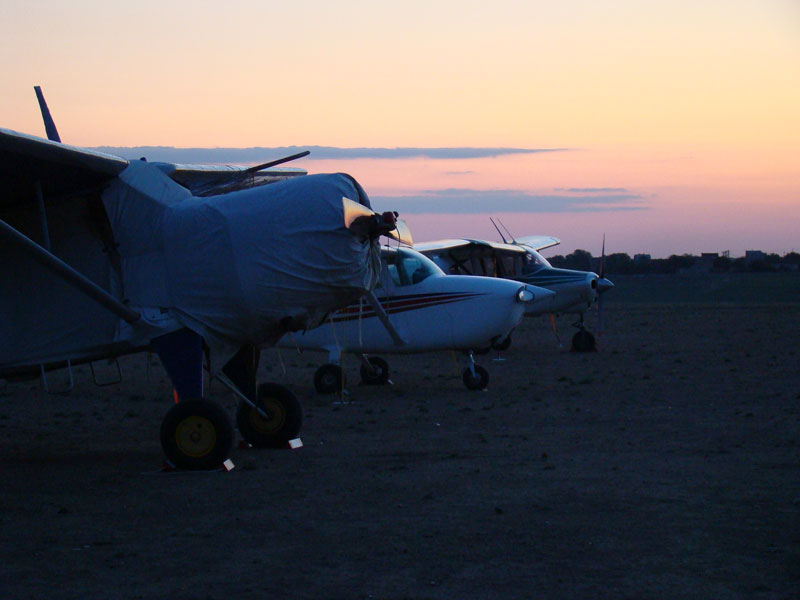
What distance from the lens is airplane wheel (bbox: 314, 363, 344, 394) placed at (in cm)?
1620

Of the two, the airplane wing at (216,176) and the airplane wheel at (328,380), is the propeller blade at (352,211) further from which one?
the airplane wheel at (328,380)

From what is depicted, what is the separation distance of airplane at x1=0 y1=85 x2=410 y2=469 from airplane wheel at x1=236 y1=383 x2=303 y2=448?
121 cm

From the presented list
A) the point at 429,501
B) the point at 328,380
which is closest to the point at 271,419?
the point at 429,501

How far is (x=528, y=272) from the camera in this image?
25.8 meters

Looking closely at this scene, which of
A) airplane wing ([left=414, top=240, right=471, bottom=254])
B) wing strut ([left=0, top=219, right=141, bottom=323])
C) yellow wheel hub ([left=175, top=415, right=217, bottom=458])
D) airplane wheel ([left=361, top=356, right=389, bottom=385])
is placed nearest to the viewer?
wing strut ([left=0, top=219, right=141, bottom=323])

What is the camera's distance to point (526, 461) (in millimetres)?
9133

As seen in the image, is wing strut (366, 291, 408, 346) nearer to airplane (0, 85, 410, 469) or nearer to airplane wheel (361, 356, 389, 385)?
airplane (0, 85, 410, 469)

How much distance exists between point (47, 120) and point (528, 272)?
16727 millimetres

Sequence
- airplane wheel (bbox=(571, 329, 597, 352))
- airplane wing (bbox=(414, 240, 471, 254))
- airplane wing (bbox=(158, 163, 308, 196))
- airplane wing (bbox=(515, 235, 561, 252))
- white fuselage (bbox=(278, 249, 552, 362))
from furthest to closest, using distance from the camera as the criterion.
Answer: airplane wing (bbox=(515, 235, 561, 252))
airplane wheel (bbox=(571, 329, 597, 352))
airplane wing (bbox=(414, 240, 471, 254))
white fuselage (bbox=(278, 249, 552, 362))
airplane wing (bbox=(158, 163, 308, 196))

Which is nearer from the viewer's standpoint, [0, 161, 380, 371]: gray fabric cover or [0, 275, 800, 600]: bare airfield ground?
[0, 275, 800, 600]: bare airfield ground

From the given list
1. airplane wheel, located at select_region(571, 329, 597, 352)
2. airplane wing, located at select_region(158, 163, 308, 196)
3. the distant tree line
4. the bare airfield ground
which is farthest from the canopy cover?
the distant tree line

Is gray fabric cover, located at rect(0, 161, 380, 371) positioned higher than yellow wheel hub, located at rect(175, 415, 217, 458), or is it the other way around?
gray fabric cover, located at rect(0, 161, 380, 371)

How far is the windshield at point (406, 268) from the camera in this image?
51.9ft

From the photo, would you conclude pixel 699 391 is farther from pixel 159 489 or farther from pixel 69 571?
pixel 69 571
